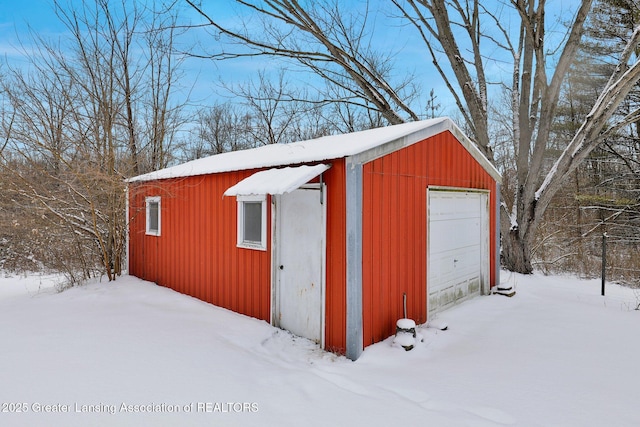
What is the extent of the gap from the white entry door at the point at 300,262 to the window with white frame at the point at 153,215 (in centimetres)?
398

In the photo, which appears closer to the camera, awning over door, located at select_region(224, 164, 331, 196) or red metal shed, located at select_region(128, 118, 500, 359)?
awning over door, located at select_region(224, 164, 331, 196)

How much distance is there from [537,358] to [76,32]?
11.3 meters

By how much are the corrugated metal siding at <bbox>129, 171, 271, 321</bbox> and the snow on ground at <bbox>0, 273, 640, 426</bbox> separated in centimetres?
44

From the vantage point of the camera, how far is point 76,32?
8.49 meters

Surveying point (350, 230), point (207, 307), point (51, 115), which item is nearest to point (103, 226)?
point (51, 115)

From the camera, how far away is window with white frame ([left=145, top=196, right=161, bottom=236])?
288 inches

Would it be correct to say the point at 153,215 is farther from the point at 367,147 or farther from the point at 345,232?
the point at 367,147

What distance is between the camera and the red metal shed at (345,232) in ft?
12.6

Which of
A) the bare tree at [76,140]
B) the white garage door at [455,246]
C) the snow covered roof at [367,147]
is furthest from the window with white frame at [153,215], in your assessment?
the white garage door at [455,246]

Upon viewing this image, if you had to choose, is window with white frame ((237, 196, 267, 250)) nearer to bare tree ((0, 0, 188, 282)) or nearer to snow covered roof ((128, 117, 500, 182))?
snow covered roof ((128, 117, 500, 182))

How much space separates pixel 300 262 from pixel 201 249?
8.26 feet

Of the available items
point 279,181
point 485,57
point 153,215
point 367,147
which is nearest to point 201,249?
point 153,215

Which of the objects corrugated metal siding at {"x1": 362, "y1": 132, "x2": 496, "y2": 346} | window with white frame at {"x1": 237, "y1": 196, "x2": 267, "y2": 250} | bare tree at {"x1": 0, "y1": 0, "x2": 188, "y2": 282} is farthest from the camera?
bare tree at {"x1": 0, "y1": 0, "x2": 188, "y2": 282}

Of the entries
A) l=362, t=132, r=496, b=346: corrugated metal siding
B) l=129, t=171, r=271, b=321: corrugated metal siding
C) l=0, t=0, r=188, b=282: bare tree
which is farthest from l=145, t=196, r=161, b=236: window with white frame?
l=362, t=132, r=496, b=346: corrugated metal siding
